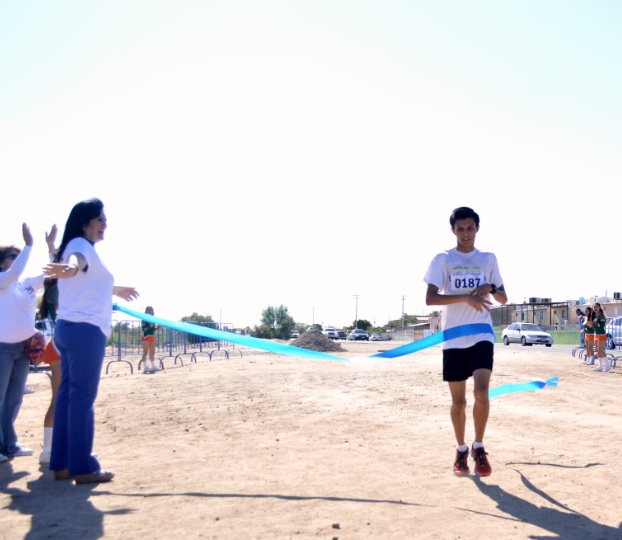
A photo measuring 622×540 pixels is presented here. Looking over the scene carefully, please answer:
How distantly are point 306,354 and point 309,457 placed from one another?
877mm

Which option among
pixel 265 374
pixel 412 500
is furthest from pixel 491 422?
pixel 265 374

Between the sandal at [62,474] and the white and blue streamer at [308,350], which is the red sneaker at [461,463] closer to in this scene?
the white and blue streamer at [308,350]

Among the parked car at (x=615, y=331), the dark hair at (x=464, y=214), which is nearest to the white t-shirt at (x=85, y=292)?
the dark hair at (x=464, y=214)

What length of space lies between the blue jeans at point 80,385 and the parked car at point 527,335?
35179 millimetres

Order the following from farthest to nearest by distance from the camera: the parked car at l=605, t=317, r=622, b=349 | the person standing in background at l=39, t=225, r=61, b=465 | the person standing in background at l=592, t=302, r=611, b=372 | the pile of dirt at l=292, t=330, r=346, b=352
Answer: the pile of dirt at l=292, t=330, r=346, b=352 < the parked car at l=605, t=317, r=622, b=349 < the person standing in background at l=592, t=302, r=611, b=372 < the person standing in background at l=39, t=225, r=61, b=465

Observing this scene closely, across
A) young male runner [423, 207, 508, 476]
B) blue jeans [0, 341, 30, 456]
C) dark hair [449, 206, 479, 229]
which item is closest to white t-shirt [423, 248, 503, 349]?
young male runner [423, 207, 508, 476]

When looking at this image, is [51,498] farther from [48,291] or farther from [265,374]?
[265,374]

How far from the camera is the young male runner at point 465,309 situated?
4.72 metres

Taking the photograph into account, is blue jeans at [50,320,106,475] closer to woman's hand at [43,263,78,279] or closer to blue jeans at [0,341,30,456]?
woman's hand at [43,263,78,279]

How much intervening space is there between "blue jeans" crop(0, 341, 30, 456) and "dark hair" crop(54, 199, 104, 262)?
1.22 meters

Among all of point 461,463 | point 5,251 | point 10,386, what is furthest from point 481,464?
point 5,251

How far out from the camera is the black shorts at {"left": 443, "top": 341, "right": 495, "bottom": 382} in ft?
15.5

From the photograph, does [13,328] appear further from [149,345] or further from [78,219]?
[149,345]

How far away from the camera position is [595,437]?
620 cm
